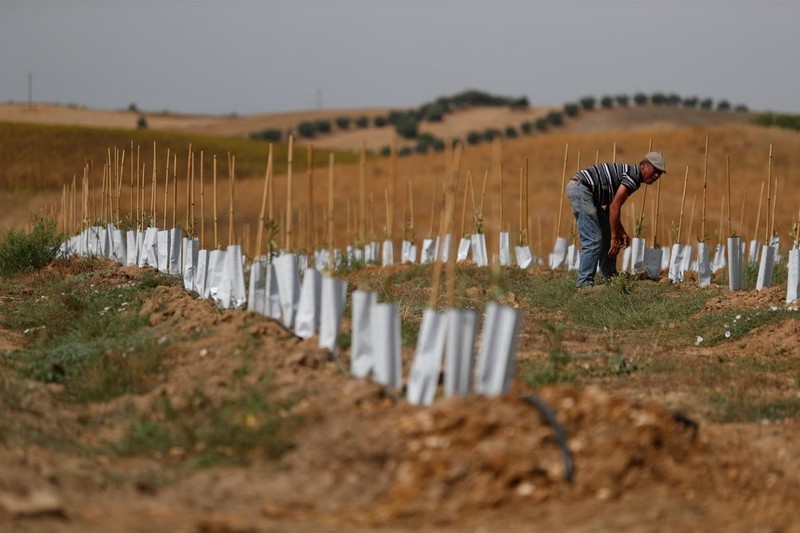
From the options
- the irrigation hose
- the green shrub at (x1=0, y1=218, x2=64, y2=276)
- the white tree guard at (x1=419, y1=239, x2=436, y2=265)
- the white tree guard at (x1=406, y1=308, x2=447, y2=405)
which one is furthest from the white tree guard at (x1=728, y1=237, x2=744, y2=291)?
the green shrub at (x1=0, y1=218, x2=64, y2=276)

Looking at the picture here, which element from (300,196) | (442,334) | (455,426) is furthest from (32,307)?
(300,196)

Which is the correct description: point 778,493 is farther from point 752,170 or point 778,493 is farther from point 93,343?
point 752,170

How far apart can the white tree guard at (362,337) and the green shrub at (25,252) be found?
9.44 metres

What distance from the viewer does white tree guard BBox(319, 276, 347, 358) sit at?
6.91 meters

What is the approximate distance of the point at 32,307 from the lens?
1118cm

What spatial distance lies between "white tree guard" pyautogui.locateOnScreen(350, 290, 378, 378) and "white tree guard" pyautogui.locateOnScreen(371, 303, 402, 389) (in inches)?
5.7

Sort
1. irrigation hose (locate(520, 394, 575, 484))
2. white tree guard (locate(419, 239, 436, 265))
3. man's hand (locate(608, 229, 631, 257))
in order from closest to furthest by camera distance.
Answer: irrigation hose (locate(520, 394, 575, 484)), man's hand (locate(608, 229, 631, 257)), white tree guard (locate(419, 239, 436, 265))

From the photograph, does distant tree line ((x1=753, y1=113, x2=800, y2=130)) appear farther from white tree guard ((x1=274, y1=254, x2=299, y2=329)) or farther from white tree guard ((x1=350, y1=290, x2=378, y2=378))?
white tree guard ((x1=350, y1=290, x2=378, y2=378))

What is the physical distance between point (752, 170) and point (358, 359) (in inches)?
1416

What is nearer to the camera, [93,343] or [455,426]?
[455,426]

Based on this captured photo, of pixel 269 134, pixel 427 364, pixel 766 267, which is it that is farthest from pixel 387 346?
A: pixel 269 134

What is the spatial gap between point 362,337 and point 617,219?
19.4ft

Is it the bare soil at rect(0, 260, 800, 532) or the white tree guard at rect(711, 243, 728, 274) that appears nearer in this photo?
the bare soil at rect(0, 260, 800, 532)

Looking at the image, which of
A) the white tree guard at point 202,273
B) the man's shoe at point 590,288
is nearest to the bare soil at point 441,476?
the white tree guard at point 202,273
